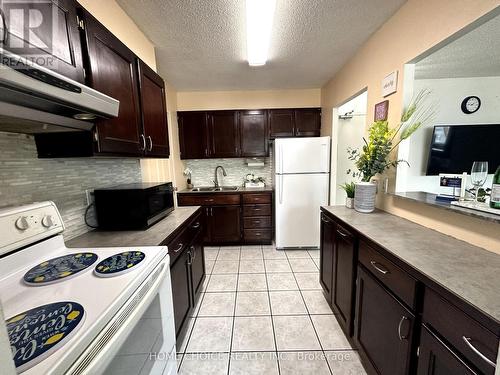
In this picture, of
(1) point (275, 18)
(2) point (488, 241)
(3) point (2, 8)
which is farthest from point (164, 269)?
(1) point (275, 18)

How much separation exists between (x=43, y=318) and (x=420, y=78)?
400 cm

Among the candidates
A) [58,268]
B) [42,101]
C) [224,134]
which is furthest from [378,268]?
[224,134]

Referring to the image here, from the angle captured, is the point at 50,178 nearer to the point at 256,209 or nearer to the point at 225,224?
the point at 225,224

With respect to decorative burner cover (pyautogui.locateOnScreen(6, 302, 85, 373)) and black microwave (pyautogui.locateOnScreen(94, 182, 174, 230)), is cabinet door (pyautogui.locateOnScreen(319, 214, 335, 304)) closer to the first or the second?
black microwave (pyautogui.locateOnScreen(94, 182, 174, 230))

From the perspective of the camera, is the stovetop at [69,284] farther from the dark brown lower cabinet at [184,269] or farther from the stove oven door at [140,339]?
the dark brown lower cabinet at [184,269]

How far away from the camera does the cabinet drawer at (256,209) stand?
326 centimetres

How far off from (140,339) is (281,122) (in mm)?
3207

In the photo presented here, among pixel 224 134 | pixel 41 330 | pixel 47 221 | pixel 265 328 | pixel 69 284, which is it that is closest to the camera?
pixel 41 330

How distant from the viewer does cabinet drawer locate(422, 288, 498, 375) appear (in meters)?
0.61

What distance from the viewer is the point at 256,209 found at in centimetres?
327

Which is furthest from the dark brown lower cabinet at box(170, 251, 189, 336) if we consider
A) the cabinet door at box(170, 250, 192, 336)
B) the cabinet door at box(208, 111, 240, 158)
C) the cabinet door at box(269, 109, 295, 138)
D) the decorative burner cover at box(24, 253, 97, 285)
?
the cabinet door at box(269, 109, 295, 138)

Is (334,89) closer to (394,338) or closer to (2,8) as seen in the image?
(394,338)

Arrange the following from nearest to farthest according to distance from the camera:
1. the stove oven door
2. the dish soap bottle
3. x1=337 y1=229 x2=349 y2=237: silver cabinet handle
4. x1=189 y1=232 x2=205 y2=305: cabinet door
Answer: the stove oven door < the dish soap bottle < x1=337 y1=229 x2=349 y2=237: silver cabinet handle < x1=189 y1=232 x2=205 y2=305: cabinet door

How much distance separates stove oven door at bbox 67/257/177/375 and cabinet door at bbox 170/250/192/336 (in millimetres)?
224
